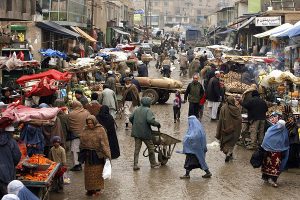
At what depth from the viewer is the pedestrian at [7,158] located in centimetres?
953

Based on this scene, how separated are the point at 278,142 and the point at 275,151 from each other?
18 cm

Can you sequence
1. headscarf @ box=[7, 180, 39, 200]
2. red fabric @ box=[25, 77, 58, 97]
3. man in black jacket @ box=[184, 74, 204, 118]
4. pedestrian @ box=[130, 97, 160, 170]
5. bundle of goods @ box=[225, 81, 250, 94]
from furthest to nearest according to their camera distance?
bundle of goods @ box=[225, 81, 250, 94] < man in black jacket @ box=[184, 74, 204, 118] < red fabric @ box=[25, 77, 58, 97] < pedestrian @ box=[130, 97, 160, 170] < headscarf @ box=[7, 180, 39, 200]

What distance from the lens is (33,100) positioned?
55.1 ft

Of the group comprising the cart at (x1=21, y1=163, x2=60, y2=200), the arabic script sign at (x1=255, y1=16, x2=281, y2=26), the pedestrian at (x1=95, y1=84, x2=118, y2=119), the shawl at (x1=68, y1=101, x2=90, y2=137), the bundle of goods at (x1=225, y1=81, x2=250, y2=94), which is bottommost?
the cart at (x1=21, y1=163, x2=60, y2=200)

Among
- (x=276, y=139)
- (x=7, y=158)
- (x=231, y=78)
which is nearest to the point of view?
(x=7, y=158)

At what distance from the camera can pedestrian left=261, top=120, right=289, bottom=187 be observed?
41.9ft

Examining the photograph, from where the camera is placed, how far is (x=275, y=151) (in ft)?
41.9

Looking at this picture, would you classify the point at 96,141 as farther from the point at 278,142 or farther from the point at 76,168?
the point at 278,142

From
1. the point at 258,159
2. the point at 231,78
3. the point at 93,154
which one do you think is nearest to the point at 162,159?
Answer: the point at 258,159

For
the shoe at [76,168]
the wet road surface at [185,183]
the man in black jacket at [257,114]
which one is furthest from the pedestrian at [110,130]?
the man in black jacket at [257,114]

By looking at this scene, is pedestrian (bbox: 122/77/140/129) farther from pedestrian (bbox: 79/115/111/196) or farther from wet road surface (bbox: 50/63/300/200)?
pedestrian (bbox: 79/115/111/196)

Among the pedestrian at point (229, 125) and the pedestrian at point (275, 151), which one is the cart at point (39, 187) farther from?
the pedestrian at point (229, 125)

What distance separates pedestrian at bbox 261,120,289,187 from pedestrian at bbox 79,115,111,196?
3151mm

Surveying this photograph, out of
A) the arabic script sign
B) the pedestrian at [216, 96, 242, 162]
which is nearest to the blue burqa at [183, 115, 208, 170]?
the pedestrian at [216, 96, 242, 162]
